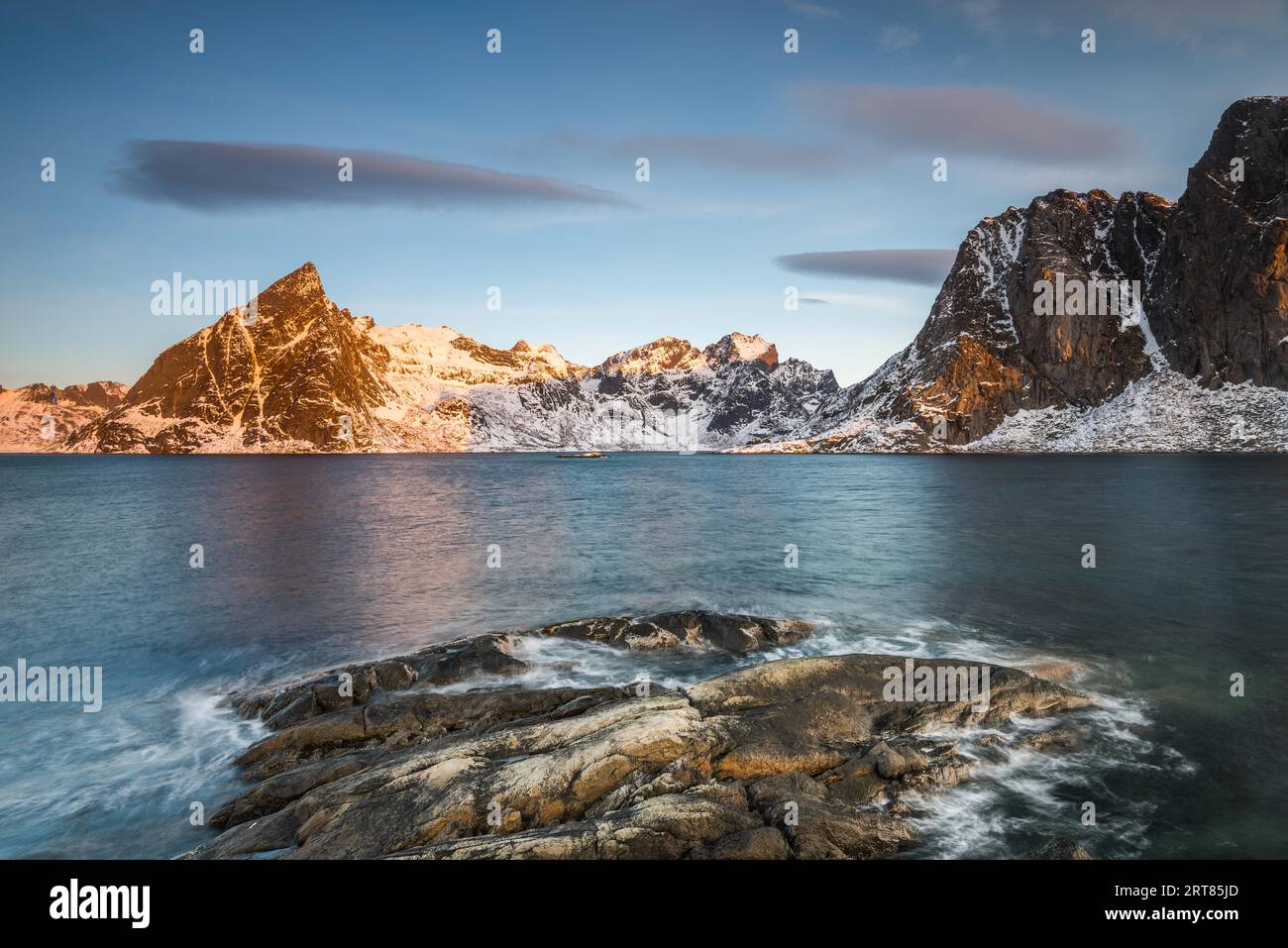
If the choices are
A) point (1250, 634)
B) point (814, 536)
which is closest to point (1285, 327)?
point (814, 536)

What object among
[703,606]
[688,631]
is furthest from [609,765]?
[703,606]

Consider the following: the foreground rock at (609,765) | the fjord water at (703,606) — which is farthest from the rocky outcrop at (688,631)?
the foreground rock at (609,765)

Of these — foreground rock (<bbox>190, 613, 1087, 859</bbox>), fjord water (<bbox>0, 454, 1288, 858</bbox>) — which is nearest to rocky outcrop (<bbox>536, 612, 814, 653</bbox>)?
fjord water (<bbox>0, 454, 1288, 858</bbox>)

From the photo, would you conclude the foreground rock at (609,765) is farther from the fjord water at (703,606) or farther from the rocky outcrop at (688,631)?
the rocky outcrop at (688,631)

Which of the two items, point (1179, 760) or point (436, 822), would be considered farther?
point (1179, 760)

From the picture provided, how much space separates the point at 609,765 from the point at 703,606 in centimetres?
1625

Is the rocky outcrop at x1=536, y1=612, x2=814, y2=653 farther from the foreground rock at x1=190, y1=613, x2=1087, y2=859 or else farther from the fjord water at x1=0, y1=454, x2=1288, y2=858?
the foreground rock at x1=190, y1=613, x2=1087, y2=859

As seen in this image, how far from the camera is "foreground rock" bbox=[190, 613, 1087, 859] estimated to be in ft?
32.2

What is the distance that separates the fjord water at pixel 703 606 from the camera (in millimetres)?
12477

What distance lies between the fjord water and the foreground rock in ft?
3.93

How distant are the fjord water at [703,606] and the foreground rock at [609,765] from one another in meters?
1.20
